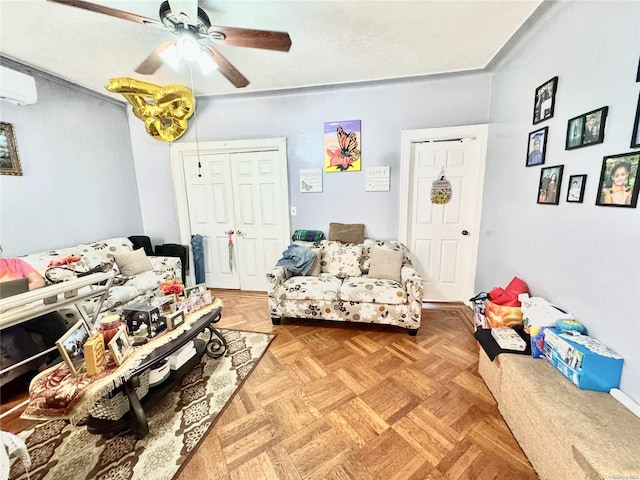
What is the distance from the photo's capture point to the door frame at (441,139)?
9.20 ft

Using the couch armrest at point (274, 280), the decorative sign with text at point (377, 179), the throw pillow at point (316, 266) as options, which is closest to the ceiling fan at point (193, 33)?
the decorative sign with text at point (377, 179)

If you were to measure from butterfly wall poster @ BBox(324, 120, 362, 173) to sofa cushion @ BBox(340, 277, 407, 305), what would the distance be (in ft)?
4.72

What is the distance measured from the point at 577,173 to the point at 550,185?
0.74 feet

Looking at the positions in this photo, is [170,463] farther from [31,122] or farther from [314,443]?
[31,122]

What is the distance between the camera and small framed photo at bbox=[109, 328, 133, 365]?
1.31 meters

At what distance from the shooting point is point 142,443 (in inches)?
55.6

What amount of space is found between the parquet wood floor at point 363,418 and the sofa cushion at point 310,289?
1.31 ft

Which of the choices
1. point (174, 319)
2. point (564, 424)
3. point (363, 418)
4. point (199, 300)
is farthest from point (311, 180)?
point (564, 424)

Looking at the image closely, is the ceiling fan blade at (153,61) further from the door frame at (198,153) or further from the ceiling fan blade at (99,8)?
the door frame at (198,153)

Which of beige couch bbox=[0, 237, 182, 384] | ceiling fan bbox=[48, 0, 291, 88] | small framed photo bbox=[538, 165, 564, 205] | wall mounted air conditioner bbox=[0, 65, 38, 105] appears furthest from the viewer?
beige couch bbox=[0, 237, 182, 384]

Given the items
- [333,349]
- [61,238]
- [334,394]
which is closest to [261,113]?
[61,238]

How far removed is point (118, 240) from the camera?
10.4 ft

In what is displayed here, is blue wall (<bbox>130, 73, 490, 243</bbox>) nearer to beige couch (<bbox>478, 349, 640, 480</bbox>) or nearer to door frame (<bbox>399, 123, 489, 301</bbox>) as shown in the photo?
door frame (<bbox>399, 123, 489, 301</bbox>)

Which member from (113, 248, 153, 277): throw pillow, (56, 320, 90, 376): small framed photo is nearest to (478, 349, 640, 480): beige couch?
(56, 320, 90, 376): small framed photo
